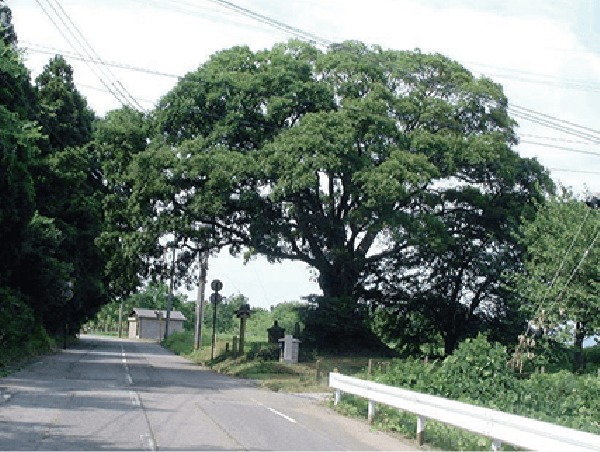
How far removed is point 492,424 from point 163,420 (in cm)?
628

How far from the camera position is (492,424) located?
11148 mm

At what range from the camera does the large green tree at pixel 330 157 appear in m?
29.6

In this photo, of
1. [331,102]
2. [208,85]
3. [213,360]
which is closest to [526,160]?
[331,102]

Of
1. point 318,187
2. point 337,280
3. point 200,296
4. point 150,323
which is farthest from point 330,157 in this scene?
point 150,323

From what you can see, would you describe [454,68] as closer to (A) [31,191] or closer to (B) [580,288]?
(B) [580,288]

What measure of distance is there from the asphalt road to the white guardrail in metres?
0.70

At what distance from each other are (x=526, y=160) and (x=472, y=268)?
6.06 m

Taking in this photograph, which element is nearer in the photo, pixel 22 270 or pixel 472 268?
pixel 22 270

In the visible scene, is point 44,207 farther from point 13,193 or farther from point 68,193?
point 13,193

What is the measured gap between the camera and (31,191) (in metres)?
27.8

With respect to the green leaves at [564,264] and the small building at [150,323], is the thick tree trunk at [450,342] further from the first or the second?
the small building at [150,323]

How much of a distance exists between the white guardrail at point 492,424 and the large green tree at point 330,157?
14443mm

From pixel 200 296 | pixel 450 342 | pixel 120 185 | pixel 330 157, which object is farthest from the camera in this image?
pixel 200 296

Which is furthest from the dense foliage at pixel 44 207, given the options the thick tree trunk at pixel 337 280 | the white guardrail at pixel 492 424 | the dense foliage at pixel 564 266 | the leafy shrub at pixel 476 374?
the dense foliage at pixel 564 266
